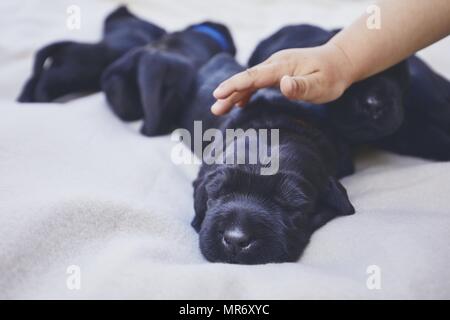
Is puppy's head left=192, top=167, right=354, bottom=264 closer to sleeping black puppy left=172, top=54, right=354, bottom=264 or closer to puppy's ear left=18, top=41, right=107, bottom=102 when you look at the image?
sleeping black puppy left=172, top=54, right=354, bottom=264

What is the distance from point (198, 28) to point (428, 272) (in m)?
1.12

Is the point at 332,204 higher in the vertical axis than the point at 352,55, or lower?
lower

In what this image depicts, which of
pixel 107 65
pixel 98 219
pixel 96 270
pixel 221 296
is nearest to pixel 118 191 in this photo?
pixel 98 219

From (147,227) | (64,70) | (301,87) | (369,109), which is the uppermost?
(301,87)

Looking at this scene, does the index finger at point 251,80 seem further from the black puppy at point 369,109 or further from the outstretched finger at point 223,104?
the black puppy at point 369,109

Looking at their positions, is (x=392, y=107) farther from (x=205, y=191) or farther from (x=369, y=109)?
(x=205, y=191)

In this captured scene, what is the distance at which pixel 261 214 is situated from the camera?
0.79m

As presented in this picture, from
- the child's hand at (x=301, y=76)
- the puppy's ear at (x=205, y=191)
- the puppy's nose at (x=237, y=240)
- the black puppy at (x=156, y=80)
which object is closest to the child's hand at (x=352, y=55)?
the child's hand at (x=301, y=76)

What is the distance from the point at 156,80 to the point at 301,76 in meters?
0.55

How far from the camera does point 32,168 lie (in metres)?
0.96

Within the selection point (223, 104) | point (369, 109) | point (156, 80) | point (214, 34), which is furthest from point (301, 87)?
point (214, 34)

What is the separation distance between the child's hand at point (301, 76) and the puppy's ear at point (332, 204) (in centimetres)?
16

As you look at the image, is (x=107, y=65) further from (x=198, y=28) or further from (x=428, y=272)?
(x=428, y=272)

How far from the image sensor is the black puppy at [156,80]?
4.30 ft
